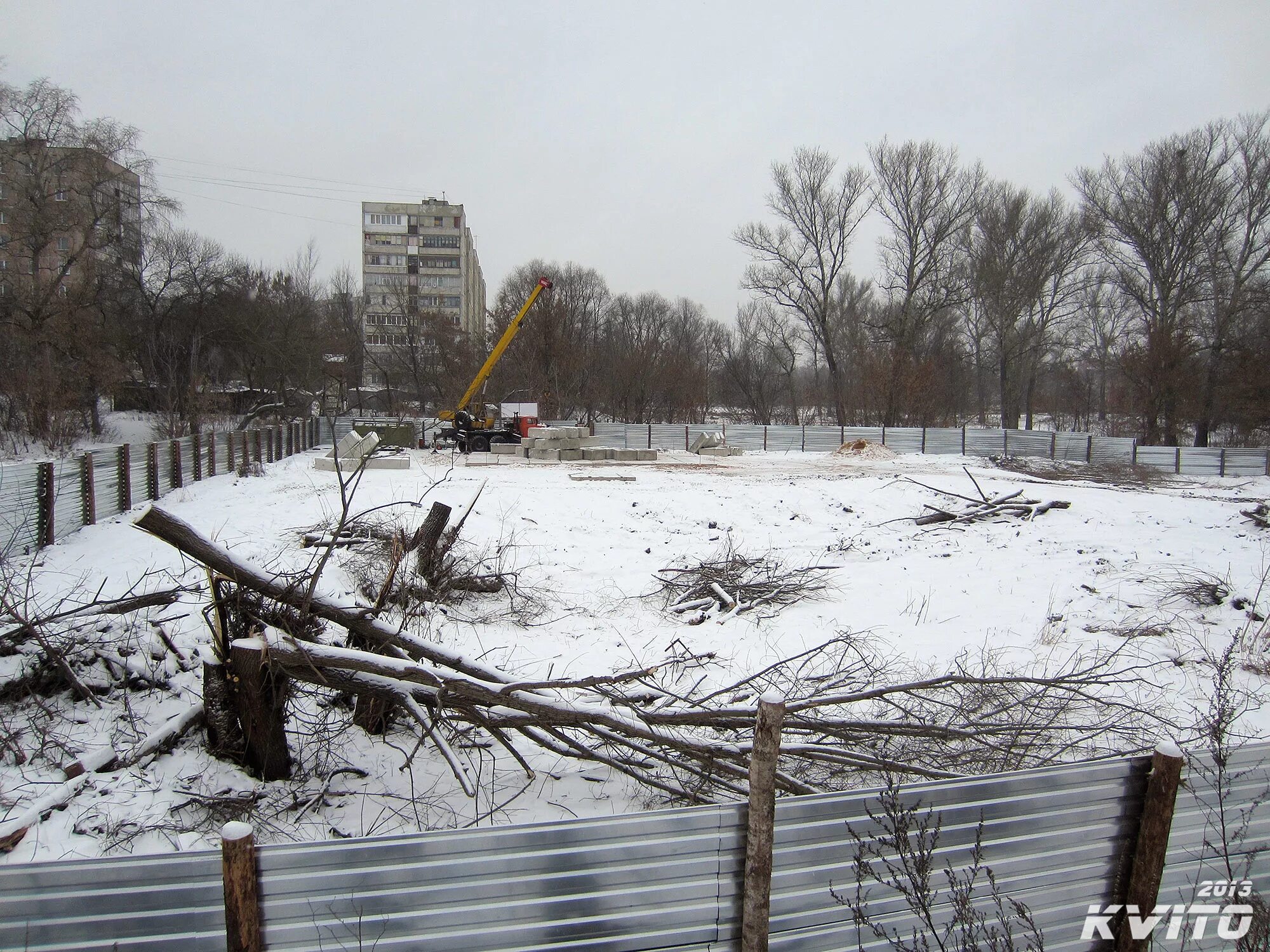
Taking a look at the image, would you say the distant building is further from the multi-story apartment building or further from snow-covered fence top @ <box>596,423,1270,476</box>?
the multi-story apartment building

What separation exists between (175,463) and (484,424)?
1343 centimetres

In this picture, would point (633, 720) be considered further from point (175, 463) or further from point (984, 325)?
point (984, 325)

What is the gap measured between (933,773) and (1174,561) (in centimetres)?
798

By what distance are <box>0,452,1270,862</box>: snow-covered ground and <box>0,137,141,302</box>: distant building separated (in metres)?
19.6

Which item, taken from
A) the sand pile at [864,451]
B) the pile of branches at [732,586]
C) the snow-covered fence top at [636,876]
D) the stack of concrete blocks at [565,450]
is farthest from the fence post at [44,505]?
the sand pile at [864,451]

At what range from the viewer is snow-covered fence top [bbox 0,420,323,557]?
9227mm

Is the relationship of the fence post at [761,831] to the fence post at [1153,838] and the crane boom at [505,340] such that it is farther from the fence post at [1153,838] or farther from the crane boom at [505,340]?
the crane boom at [505,340]

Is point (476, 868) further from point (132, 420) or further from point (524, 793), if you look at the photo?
point (132, 420)

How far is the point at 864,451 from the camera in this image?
29344mm

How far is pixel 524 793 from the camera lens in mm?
4160

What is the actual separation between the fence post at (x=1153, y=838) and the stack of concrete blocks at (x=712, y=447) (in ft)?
86.3

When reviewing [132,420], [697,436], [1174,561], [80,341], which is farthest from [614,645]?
[132,420]

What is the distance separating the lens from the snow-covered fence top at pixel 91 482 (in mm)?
9227

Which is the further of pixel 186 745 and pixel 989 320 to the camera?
pixel 989 320
